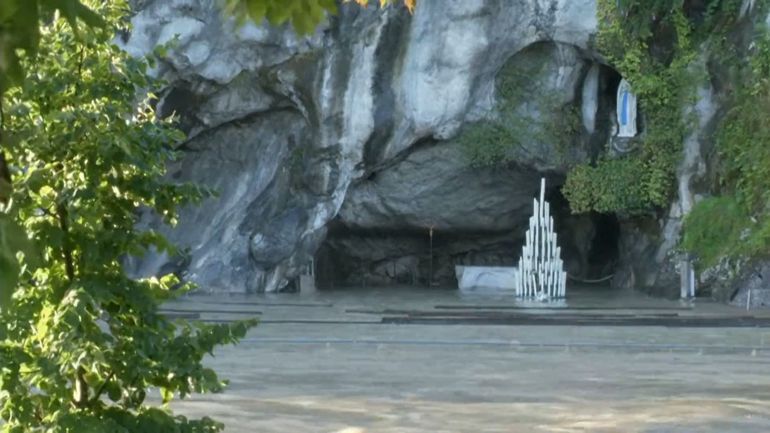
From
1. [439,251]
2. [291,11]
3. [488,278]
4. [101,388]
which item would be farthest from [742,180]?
[291,11]

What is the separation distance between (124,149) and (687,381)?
671cm

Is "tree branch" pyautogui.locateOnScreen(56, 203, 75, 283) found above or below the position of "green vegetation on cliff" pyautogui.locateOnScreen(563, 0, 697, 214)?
below

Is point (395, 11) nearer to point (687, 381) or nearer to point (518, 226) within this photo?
point (518, 226)

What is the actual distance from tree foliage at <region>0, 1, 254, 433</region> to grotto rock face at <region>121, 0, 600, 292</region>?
14738 mm

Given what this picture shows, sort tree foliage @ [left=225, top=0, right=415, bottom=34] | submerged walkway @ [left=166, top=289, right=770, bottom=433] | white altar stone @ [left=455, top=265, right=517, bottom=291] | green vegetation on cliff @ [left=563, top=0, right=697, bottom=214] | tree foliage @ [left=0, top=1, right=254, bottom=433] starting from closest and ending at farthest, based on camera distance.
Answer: tree foliage @ [left=225, top=0, right=415, bottom=34], tree foliage @ [left=0, top=1, right=254, bottom=433], submerged walkway @ [left=166, top=289, right=770, bottom=433], green vegetation on cliff @ [left=563, top=0, right=697, bottom=214], white altar stone @ [left=455, top=265, right=517, bottom=291]

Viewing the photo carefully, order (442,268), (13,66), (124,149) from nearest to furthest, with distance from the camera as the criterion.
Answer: (13,66), (124,149), (442,268)

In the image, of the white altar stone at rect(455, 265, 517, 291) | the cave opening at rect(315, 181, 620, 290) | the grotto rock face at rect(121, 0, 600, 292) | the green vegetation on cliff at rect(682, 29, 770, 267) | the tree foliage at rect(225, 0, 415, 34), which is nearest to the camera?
the tree foliage at rect(225, 0, 415, 34)

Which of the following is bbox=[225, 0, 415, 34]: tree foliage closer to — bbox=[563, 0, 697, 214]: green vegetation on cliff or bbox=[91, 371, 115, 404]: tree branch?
bbox=[91, 371, 115, 404]: tree branch

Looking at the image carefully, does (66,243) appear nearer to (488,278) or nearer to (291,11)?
(291,11)

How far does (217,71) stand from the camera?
2106 cm

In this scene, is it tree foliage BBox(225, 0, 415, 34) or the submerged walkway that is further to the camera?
the submerged walkway

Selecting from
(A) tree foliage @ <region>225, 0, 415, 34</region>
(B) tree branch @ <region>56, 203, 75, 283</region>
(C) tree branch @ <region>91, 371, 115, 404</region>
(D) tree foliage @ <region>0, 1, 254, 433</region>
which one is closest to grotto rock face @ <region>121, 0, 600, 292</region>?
(D) tree foliage @ <region>0, 1, 254, 433</region>

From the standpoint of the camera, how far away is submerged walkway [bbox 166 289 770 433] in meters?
8.62

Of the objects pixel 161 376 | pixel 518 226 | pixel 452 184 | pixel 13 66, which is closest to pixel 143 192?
pixel 161 376
